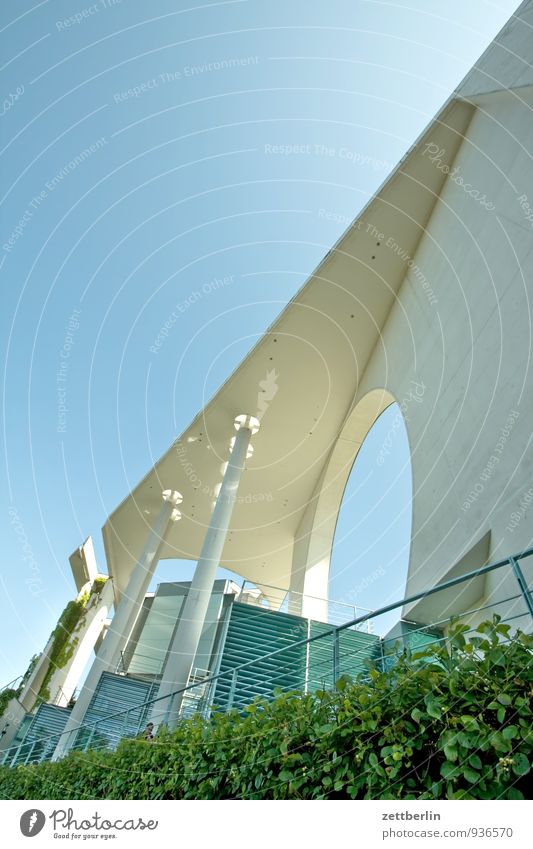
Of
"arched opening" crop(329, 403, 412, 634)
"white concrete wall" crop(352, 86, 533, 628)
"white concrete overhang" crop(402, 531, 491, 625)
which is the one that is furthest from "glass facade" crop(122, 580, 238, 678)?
"white concrete wall" crop(352, 86, 533, 628)

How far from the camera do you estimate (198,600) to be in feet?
31.4

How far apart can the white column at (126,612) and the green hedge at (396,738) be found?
11675mm

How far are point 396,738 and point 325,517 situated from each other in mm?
13801

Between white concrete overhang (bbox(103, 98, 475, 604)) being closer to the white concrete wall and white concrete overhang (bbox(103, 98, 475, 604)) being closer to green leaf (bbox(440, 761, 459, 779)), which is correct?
the white concrete wall

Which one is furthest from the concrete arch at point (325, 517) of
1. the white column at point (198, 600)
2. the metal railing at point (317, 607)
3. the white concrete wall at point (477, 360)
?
the white concrete wall at point (477, 360)

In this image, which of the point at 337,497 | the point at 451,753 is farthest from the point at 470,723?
the point at 337,497

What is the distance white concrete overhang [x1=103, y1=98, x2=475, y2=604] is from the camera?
973cm

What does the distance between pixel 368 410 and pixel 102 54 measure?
10.2 metres

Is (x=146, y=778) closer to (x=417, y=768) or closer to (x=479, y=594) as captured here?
(x=417, y=768)

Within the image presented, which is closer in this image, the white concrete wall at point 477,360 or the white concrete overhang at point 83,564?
the white concrete wall at point 477,360

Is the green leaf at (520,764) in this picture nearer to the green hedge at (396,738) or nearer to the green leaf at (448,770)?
the green hedge at (396,738)

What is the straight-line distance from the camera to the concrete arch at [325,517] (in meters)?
14.1

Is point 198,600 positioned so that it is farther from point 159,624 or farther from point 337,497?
point 159,624

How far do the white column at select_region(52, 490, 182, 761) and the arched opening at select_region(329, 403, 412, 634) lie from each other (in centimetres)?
596
